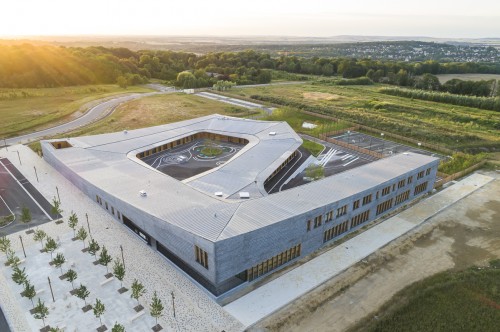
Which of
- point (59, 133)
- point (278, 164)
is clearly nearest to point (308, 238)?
point (278, 164)

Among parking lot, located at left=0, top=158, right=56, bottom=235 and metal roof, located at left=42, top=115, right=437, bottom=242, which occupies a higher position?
metal roof, located at left=42, top=115, right=437, bottom=242

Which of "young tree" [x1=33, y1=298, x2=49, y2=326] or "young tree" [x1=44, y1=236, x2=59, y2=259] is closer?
"young tree" [x1=33, y1=298, x2=49, y2=326]

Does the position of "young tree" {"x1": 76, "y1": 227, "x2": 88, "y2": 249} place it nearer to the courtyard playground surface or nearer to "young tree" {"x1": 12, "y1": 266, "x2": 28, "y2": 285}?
"young tree" {"x1": 12, "y1": 266, "x2": 28, "y2": 285}

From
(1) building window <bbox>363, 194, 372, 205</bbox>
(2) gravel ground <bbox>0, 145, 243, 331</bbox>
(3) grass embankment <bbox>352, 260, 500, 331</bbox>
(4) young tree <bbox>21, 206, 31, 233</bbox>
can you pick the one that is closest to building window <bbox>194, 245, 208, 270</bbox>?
(2) gravel ground <bbox>0, 145, 243, 331</bbox>

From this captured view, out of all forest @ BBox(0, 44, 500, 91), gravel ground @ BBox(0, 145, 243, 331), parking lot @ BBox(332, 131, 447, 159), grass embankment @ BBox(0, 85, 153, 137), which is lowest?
gravel ground @ BBox(0, 145, 243, 331)

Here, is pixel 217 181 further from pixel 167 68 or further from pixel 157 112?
pixel 167 68

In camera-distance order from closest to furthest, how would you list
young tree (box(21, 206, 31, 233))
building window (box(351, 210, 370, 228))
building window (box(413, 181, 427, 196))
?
young tree (box(21, 206, 31, 233)) → building window (box(351, 210, 370, 228)) → building window (box(413, 181, 427, 196))
